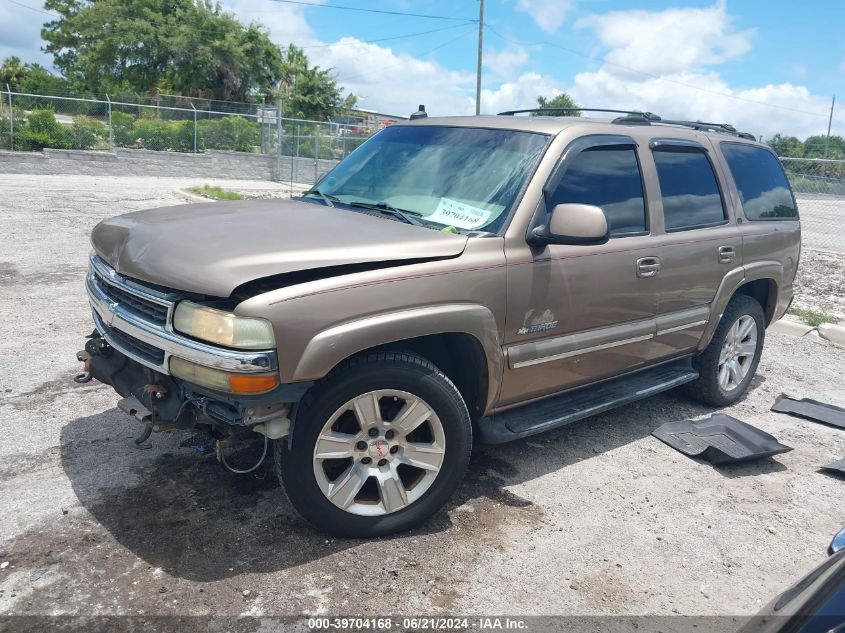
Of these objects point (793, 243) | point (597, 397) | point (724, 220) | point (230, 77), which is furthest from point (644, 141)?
point (230, 77)

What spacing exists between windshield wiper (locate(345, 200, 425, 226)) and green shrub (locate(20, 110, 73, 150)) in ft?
75.0

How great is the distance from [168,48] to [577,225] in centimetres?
4000

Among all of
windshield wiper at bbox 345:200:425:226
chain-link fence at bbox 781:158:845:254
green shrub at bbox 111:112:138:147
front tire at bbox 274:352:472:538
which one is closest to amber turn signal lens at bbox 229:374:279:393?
front tire at bbox 274:352:472:538

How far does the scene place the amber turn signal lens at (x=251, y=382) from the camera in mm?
2703

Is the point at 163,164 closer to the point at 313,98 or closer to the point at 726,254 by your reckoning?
the point at 313,98

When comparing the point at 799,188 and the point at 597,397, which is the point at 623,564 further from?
the point at 799,188

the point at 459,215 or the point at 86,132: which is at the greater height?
the point at 86,132

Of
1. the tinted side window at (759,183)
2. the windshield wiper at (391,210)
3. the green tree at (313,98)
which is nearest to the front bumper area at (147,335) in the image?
the windshield wiper at (391,210)

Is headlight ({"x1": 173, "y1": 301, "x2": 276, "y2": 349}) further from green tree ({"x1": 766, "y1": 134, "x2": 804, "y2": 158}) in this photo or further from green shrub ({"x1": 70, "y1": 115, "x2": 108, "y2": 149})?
green tree ({"x1": 766, "y1": 134, "x2": 804, "y2": 158})

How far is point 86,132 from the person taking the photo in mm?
23625

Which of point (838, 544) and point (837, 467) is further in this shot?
point (837, 467)

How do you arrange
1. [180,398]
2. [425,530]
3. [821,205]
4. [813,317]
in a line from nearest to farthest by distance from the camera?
[180,398] < [425,530] < [813,317] < [821,205]

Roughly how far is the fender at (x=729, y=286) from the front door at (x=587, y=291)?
71 cm

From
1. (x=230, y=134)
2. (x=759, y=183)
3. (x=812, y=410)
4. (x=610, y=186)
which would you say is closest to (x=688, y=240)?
(x=610, y=186)
